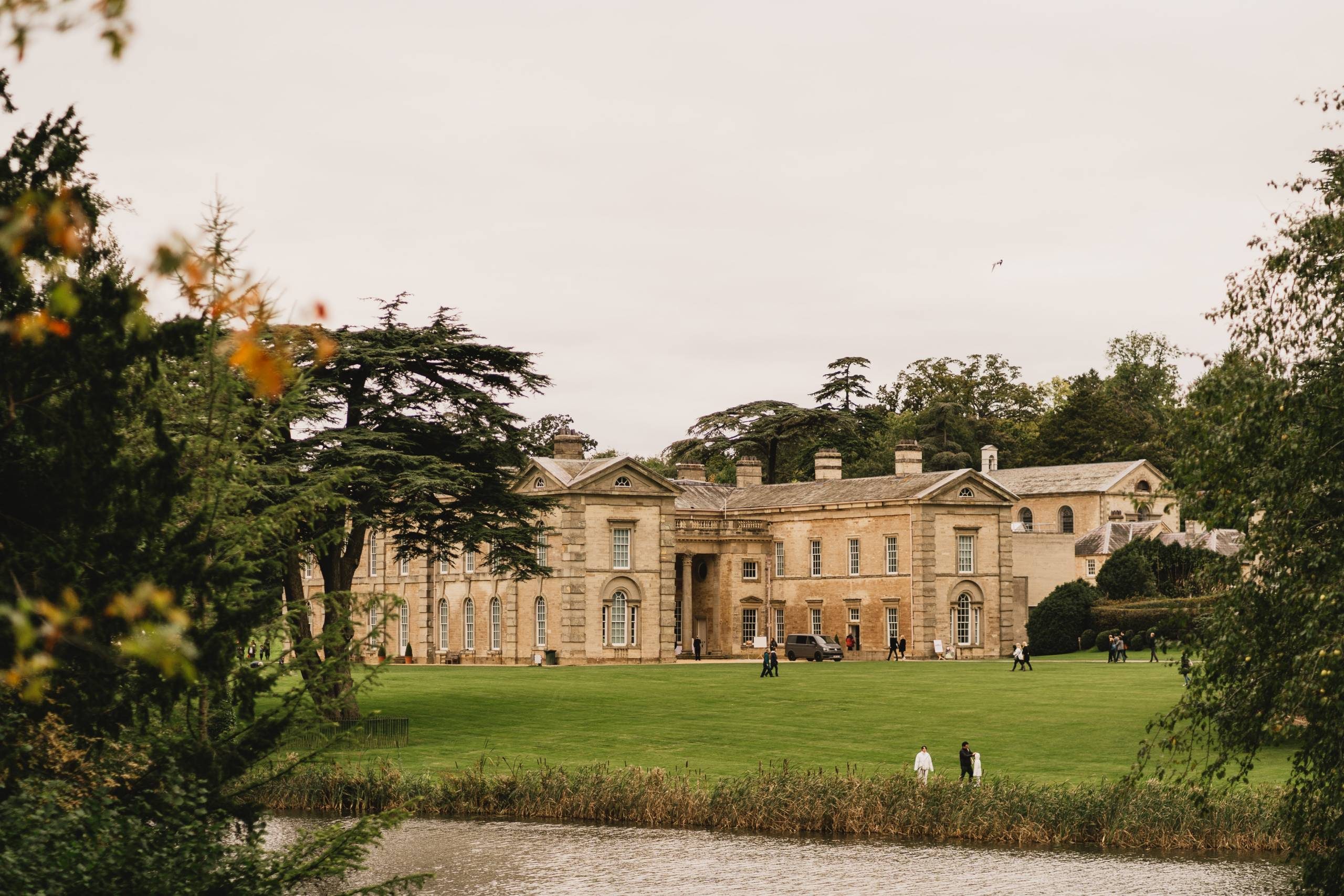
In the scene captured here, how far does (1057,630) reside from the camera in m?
68.8

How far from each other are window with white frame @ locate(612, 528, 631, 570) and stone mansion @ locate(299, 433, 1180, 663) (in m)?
0.07

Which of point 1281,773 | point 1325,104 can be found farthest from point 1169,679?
point 1325,104

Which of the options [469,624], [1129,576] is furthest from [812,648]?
[469,624]

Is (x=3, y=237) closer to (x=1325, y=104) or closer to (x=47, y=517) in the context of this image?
(x=47, y=517)

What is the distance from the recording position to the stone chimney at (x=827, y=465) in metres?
77.2

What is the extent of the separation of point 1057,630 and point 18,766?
60.4 metres

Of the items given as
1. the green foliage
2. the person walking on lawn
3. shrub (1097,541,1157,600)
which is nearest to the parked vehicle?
shrub (1097,541,1157,600)

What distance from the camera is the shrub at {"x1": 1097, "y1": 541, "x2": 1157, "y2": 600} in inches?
2704

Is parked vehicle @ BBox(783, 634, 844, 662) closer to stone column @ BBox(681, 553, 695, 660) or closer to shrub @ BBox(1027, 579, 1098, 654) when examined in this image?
stone column @ BBox(681, 553, 695, 660)

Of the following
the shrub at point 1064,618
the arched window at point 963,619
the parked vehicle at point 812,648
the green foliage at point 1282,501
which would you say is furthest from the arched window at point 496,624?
the green foliage at point 1282,501

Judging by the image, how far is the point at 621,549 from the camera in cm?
6538

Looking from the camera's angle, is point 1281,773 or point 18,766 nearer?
point 18,766

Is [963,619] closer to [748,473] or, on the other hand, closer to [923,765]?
[748,473]

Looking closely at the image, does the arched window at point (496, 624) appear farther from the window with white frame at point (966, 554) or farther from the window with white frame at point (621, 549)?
the window with white frame at point (966, 554)
